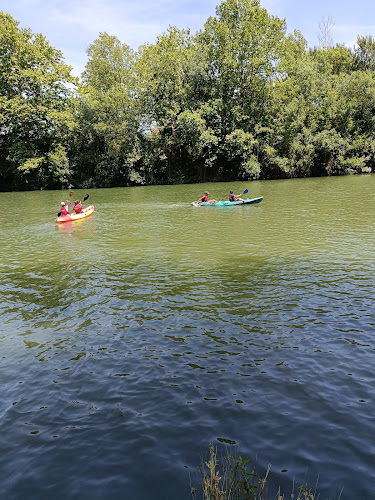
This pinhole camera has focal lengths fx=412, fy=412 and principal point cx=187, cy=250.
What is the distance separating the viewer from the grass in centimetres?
413

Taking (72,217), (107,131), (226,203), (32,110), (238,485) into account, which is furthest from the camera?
(107,131)

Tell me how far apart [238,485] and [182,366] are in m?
3.17

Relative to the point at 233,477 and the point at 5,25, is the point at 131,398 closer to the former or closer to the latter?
the point at 233,477

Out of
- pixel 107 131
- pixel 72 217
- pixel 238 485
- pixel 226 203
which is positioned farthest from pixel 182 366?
pixel 107 131

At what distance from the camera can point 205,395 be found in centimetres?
645

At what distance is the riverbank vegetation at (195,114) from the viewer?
Result: 55.1 meters

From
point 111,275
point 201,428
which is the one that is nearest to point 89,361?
point 201,428

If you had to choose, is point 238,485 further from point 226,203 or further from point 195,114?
point 195,114

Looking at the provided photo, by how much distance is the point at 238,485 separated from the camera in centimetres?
437

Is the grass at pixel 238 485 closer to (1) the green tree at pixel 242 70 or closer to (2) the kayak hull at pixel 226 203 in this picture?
(2) the kayak hull at pixel 226 203

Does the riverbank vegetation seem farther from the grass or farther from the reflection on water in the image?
the grass

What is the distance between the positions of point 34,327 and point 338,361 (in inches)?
261

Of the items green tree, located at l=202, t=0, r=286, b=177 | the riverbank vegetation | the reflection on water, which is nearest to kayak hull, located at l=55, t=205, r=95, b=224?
the reflection on water

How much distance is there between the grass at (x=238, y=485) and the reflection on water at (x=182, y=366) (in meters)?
0.18
